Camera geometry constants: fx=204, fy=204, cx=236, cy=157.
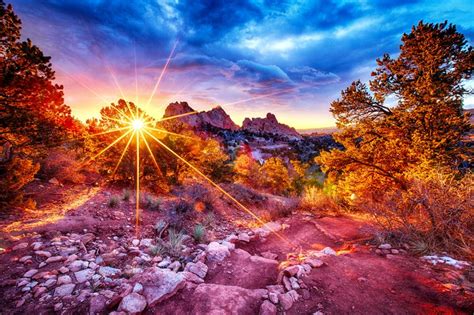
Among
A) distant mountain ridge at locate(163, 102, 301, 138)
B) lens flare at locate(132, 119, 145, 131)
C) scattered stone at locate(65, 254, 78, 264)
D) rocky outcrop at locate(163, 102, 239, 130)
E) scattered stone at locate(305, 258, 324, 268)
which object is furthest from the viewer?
distant mountain ridge at locate(163, 102, 301, 138)

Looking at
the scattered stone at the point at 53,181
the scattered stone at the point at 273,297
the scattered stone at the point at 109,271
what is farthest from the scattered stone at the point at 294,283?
the scattered stone at the point at 53,181

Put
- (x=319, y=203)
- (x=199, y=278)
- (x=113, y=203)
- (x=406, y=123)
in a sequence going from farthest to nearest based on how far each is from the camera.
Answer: (x=319, y=203) < (x=406, y=123) < (x=113, y=203) < (x=199, y=278)

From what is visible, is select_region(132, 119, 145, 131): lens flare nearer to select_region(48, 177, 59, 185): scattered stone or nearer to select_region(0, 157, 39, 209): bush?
select_region(48, 177, 59, 185): scattered stone

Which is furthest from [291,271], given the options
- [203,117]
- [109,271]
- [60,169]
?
[203,117]

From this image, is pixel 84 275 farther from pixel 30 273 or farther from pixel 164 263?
pixel 164 263

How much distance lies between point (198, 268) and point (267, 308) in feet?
4.84

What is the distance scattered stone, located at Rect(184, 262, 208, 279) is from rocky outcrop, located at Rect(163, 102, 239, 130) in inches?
2854

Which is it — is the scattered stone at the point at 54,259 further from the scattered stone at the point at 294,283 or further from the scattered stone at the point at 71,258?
the scattered stone at the point at 294,283

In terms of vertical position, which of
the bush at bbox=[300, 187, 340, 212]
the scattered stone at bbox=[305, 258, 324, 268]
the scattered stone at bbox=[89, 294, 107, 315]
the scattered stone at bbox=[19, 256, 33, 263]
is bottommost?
the bush at bbox=[300, 187, 340, 212]

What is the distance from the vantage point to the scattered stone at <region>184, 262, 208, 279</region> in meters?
3.43

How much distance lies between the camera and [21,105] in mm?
6133

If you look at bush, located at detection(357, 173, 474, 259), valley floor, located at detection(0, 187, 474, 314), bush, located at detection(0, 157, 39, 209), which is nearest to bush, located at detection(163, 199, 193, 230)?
valley floor, located at detection(0, 187, 474, 314)

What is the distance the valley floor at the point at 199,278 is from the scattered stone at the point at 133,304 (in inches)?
0.4

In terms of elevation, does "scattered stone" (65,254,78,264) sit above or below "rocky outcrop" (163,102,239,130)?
below
